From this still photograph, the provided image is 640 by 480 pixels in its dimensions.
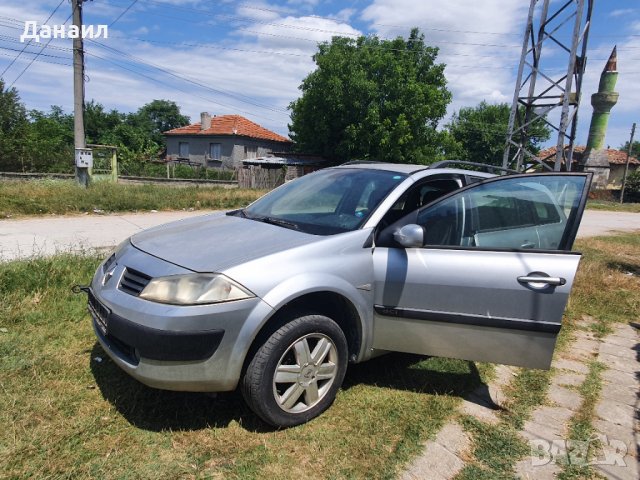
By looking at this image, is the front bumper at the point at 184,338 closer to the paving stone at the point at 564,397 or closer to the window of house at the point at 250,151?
the paving stone at the point at 564,397

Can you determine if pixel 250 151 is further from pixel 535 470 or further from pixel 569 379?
pixel 535 470

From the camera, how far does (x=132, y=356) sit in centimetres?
239

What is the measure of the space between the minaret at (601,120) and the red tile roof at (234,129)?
28841 mm

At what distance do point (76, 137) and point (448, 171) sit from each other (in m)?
13.9

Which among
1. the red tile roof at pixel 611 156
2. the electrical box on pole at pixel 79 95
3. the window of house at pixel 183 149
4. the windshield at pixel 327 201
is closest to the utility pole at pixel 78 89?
the electrical box on pole at pixel 79 95

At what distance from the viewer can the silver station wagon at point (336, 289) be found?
89.3 inches


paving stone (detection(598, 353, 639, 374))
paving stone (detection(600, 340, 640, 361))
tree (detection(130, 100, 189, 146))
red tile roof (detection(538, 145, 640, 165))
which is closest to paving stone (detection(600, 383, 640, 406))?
paving stone (detection(598, 353, 639, 374))

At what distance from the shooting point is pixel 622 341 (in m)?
4.39

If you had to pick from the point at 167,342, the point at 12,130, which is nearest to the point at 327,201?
the point at 167,342

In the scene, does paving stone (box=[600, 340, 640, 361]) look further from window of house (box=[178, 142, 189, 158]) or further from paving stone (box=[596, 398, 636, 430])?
window of house (box=[178, 142, 189, 158])

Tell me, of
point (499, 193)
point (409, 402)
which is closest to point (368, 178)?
point (499, 193)

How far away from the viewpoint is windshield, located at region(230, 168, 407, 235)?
2984 millimetres

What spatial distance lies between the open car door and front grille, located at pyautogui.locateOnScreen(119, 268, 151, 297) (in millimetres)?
1386

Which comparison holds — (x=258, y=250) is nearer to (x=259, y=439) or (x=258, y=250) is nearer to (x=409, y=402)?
(x=259, y=439)
